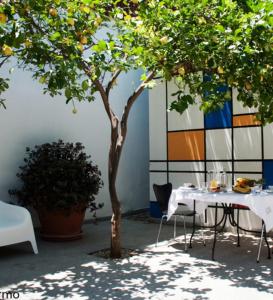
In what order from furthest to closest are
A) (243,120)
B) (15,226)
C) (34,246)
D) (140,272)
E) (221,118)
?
(221,118)
(243,120)
(34,246)
(15,226)
(140,272)

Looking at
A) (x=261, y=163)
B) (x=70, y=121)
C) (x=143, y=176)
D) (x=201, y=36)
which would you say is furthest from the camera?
(x=143, y=176)

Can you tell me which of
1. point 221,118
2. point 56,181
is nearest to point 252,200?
point 221,118

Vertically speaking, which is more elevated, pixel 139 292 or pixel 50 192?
pixel 50 192

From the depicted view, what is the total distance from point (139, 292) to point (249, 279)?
1.20m

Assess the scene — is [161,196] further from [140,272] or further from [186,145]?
[186,145]

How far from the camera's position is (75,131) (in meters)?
8.03

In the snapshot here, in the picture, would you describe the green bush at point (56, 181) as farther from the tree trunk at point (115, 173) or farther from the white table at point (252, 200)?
the white table at point (252, 200)

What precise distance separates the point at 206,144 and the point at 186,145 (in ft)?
1.42

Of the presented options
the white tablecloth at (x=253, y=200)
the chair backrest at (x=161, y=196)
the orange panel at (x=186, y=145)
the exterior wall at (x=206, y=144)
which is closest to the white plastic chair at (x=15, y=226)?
the chair backrest at (x=161, y=196)

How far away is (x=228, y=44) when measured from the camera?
384 centimetres

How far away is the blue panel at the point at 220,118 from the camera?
23.2 ft

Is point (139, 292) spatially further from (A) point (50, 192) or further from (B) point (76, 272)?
(A) point (50, 192)

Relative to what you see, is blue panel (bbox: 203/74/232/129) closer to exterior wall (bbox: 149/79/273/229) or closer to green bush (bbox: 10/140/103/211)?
exterior wall (bbox: 149/79/273/229)

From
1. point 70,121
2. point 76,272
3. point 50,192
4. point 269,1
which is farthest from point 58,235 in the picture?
point 269,1
